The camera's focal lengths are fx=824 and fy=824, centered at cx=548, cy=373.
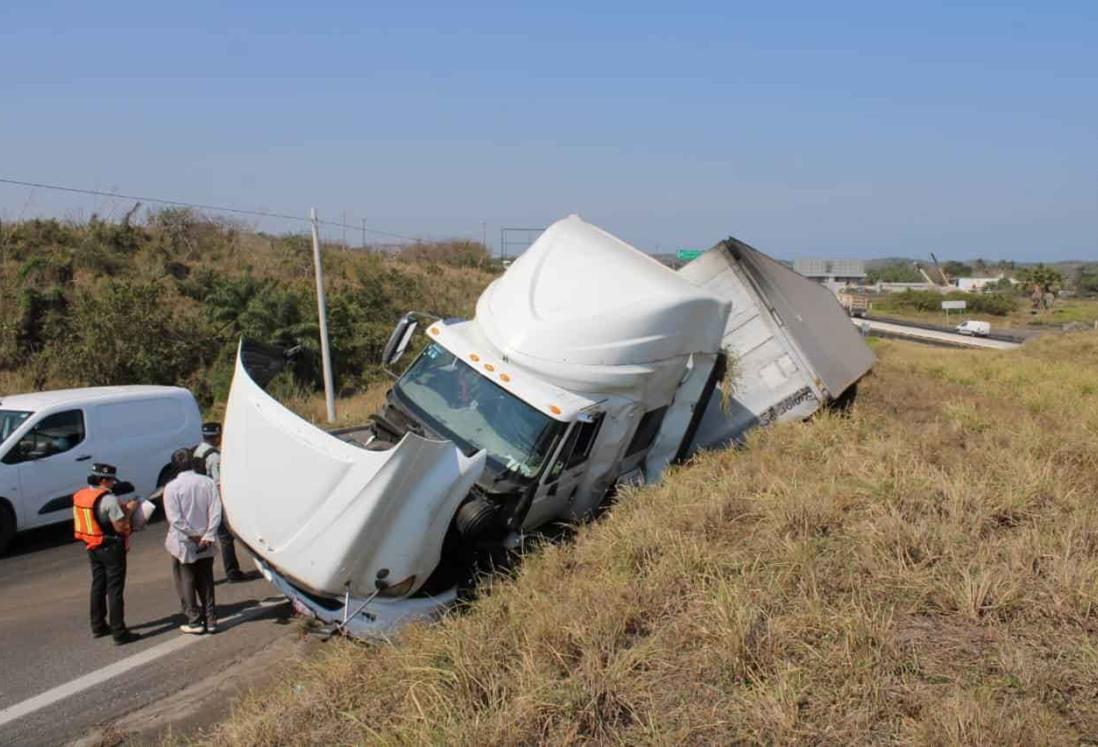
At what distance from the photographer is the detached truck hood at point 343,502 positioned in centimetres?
511

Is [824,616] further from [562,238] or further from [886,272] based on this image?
[886,272]

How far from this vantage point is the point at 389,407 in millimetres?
7254

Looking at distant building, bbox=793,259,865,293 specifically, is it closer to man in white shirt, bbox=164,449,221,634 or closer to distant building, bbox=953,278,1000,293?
distant building, bbox=953,278,1000,293

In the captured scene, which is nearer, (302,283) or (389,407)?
(389,407)

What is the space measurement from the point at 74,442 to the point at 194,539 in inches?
152

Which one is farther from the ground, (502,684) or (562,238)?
(562,238)

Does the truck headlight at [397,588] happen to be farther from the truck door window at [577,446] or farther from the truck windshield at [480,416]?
the truck door window at [577,446]

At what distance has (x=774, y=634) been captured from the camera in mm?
3951

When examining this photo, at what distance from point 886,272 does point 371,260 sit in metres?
129

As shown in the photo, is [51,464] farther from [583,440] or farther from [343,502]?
[583,440]

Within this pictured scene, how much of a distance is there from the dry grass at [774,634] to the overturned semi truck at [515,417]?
1.74 ft

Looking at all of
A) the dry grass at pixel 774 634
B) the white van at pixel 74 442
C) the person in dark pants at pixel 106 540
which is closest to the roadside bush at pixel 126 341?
the white van at pixel 74 442

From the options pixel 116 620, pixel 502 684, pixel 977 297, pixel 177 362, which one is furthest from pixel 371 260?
pixel 977 297

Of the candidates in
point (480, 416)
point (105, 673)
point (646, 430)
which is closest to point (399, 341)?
point (480, 416)
